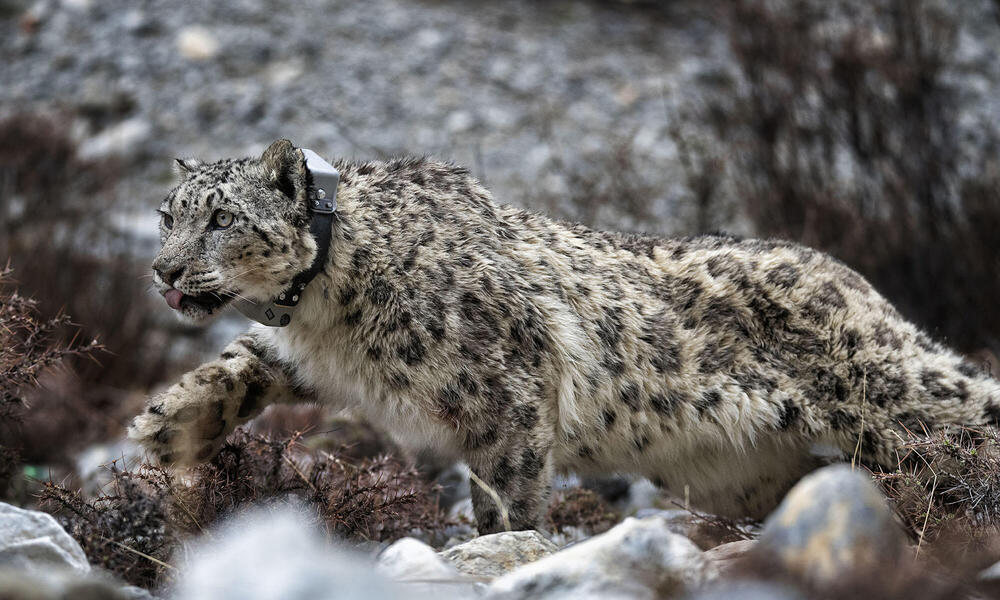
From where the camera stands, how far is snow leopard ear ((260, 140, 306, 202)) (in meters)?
4.54

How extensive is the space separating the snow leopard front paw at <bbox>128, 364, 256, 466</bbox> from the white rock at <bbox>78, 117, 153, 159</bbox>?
719 cm

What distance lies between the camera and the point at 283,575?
8.51 ft

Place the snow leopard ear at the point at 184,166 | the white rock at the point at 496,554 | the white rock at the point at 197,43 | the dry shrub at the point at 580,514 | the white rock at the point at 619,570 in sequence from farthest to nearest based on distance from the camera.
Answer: the white rock at the point at 197,43 → the dry shrub at the point at 580,514 → the snow leopard ear at the point at 184,166 → the white rock at the point at 496,554 → the white rock at the point at 619,570

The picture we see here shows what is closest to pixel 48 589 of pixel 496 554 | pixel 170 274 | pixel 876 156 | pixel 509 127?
pixel 496 554

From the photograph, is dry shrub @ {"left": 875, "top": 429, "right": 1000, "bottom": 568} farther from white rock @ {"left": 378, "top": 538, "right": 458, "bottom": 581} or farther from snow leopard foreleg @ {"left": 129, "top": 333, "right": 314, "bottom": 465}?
snow leopard foreleg @ {"left": 129, "top": 333, "right": 314, "bottom": 465}

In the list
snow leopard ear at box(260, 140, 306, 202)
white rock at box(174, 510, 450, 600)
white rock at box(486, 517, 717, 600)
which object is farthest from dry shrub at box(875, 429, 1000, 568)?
snow leopard ear at box(260, 140, 306, 202)

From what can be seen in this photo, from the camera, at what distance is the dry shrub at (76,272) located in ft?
26.3

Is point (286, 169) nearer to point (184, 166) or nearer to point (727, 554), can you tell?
point (184, 166)

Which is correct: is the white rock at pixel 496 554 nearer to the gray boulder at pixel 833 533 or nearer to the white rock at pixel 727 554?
the white rock at pixel 727 554

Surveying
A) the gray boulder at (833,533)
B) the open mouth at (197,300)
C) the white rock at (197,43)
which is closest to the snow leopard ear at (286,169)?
the open mouth at (197,300)

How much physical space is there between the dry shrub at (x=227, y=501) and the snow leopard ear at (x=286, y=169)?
110cm

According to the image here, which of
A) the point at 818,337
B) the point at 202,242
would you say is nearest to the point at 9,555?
the point at 202,242

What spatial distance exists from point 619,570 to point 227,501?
217 centimetres

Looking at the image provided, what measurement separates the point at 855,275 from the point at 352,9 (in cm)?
1006
